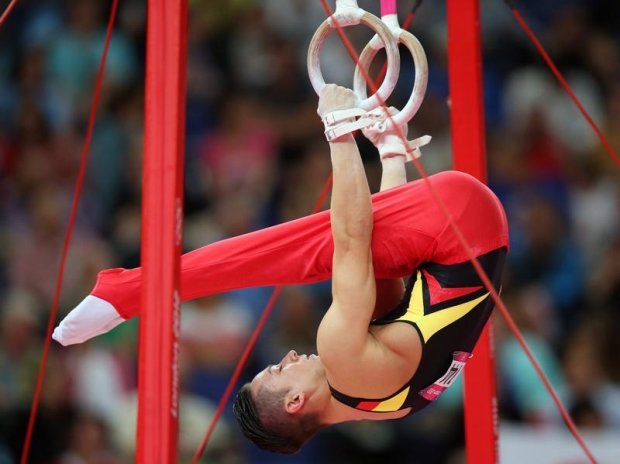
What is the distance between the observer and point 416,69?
3078 mm

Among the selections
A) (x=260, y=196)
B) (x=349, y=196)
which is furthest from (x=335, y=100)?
(x=260, y=196)

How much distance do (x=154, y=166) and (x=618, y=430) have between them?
2.94m

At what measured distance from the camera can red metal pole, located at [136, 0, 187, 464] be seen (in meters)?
2.50

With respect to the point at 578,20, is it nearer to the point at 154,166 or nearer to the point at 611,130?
the point at 611,130

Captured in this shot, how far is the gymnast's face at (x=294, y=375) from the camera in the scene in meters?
3.04

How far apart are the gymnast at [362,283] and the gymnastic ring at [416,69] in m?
0.23

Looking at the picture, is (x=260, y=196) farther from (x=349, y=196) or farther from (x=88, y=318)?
(x=349, y=196)

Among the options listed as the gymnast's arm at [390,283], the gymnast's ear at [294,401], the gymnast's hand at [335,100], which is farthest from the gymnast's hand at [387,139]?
the gymnast's ear at [294,401]

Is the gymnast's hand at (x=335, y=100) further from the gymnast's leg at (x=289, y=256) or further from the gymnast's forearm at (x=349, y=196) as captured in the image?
the gymnast's leg at (x=289, y=256)

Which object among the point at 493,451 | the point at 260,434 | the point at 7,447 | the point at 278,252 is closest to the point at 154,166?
the point at 278,252

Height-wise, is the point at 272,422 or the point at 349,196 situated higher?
the point at 349,196

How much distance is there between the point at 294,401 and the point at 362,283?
1.59ft

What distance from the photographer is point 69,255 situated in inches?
215

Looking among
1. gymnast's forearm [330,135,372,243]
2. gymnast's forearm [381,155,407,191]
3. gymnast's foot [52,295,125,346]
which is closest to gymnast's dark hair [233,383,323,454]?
gymnast's foot [52,295,125,346]
